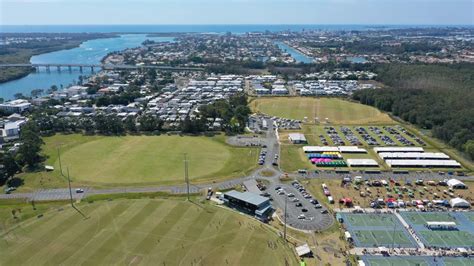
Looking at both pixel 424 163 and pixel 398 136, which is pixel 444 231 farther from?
pixel 398 136

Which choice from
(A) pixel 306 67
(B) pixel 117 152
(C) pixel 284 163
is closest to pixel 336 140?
(C) pixel 284 163

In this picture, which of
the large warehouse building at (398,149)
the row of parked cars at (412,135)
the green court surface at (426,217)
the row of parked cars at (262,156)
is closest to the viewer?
the green court surface at (426,217)

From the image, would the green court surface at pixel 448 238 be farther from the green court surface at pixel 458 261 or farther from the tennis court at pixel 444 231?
the green court surface at pixel 458 261

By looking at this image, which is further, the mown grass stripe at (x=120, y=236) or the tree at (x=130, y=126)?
the tree at (x=130, y=126)

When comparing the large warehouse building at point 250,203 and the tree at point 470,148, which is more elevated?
the tree at point 470,148

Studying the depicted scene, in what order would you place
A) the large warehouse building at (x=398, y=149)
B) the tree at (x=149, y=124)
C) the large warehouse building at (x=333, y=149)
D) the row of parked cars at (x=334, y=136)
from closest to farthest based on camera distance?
the large warehouse building at (x=398, y=149), the large warehouse building at (x=333, y=149), the row of parked cars at (x=334, y=136), the tree at (x=149, y=124)

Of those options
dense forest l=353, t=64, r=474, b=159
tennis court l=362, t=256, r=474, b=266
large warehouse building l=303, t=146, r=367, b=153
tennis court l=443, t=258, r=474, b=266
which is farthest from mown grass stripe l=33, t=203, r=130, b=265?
dense forest l=353, t=64, r=474, b=159

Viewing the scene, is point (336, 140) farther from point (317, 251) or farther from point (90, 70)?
point (90, 70)

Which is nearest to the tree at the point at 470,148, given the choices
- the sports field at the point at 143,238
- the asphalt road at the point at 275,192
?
the asphalt road at the point at 275,192
